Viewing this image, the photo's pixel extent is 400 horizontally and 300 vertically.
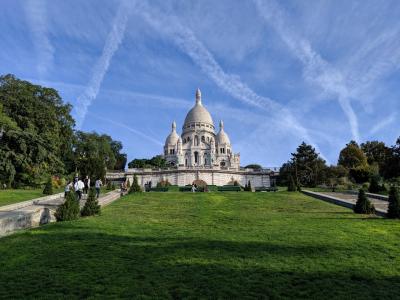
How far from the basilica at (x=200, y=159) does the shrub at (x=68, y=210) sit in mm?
51786

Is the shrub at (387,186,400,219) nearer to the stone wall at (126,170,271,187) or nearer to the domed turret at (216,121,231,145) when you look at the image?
the stone wall at (126,170,271,187)

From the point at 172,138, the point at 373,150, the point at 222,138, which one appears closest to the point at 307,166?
the point at 373,150

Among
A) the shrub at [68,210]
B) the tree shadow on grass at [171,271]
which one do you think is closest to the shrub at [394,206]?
the tree shadow on grass at [171,271]

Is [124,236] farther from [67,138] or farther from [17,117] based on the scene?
[67,138]

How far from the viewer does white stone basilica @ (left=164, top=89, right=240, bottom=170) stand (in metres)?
99.1

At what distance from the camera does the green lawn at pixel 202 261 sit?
657cm

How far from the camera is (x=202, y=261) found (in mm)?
8258

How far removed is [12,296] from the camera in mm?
6316

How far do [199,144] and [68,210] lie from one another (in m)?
86.9

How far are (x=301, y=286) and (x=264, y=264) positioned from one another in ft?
4.48

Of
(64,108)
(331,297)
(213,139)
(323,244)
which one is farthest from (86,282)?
(213,139)

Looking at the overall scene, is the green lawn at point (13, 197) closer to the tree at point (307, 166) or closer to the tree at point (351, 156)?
the tree at point (307, 166)

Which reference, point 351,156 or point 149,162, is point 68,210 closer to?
point 351,156

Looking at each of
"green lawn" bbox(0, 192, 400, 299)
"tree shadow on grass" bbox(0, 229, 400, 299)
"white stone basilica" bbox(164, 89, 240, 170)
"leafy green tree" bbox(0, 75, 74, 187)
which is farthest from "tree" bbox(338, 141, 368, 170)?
"tree shadow on grass" bbox(0, 229, 400, 299)
